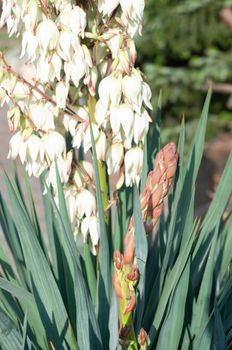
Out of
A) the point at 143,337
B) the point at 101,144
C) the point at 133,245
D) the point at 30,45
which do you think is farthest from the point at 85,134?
the point at 143,337

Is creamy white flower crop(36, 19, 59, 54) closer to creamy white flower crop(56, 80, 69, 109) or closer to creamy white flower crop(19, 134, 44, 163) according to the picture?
creamy white flower crop(56, 80, 69, 109)

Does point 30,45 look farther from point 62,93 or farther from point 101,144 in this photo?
point 101,144

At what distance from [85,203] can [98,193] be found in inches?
8.5

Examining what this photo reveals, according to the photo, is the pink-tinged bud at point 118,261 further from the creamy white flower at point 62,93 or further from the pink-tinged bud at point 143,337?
the creamy white flower at point 62,93

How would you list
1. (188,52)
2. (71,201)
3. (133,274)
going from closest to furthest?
1. (133,274)
2. (71,201)
3. (188,52)

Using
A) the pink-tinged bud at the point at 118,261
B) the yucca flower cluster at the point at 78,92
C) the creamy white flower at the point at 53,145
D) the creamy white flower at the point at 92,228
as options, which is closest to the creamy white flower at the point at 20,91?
the yucca flower cluster at the point at 78,92

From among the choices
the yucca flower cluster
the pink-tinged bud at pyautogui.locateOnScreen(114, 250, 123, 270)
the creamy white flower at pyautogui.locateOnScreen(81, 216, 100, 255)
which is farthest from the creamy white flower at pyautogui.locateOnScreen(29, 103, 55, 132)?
→ the pink-tinged bud at pyautogui.locateOnScreen(114, 250, 123, 270)

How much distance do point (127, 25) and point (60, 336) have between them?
74 centimetres

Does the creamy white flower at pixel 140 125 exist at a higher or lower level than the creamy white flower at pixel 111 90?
lower

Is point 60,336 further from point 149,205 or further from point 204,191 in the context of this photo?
point 204,191

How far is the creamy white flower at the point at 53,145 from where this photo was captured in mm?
1872

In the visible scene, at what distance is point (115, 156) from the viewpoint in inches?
75.1

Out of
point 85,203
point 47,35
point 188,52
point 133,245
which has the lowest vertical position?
point 188,52

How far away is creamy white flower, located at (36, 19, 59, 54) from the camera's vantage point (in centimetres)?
175
